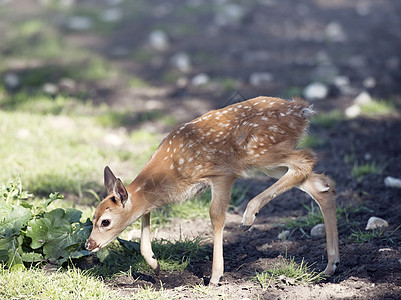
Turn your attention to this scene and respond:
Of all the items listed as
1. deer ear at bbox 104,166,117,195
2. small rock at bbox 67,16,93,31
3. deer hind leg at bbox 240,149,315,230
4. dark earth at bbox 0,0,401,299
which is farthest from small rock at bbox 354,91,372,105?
small rock at bbox 67,16,93,31

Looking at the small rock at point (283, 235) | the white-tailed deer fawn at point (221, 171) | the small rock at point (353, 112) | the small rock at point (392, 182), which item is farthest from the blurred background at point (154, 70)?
the small rock at point (283, 235)

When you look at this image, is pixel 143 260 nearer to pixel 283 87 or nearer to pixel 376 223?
pixel 376 223

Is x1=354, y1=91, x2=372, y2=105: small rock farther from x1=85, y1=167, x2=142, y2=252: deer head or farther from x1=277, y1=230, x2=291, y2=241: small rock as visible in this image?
x1=85, y1=167, x2=142, y2=252: deer head

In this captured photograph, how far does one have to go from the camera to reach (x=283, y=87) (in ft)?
25.9

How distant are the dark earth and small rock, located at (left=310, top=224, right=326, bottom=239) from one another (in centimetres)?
8

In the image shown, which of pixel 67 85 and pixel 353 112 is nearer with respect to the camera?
pixel 353 112

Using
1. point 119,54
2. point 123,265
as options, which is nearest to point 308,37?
point 119,54

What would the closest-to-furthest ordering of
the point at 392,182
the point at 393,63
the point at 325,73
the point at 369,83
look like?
the point at 392,182
the point at 369,83
the point at 325,73
the point at 393,63

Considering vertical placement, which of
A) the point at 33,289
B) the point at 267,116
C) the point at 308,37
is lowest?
the point at 308,37

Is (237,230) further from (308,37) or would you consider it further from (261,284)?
(308,37)

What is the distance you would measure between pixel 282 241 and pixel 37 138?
121 inches

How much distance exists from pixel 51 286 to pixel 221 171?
1292 mm

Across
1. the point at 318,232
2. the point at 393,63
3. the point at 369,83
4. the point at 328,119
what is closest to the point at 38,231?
→ the point at 318,232

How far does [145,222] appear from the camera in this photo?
3768mm
